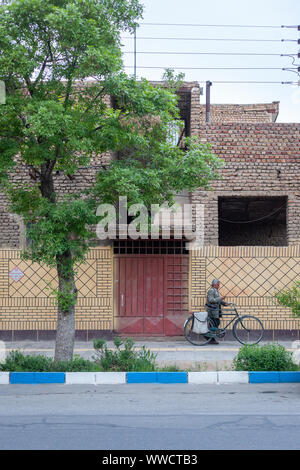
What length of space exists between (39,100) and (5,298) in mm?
6182

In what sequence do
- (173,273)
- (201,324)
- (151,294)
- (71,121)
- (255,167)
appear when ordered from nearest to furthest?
(71,121) < (201,324) < (151,294) < (173,273) < (255,167)

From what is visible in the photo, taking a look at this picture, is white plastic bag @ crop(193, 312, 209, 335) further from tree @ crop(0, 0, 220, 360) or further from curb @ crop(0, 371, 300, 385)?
tree @ crop(0, 0, 220, 360)

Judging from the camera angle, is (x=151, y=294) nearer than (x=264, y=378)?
No

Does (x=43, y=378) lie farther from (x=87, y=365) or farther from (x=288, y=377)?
(x=288, y=377)

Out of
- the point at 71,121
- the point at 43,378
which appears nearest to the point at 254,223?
the point at 71,121

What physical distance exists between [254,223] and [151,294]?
6.88 meters

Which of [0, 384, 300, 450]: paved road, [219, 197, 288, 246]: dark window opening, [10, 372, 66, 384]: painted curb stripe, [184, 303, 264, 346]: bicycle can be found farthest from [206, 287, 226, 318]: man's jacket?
[10, 372, 66, 384]: painted curb stripe

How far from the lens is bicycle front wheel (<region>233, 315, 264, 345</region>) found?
40.4ft

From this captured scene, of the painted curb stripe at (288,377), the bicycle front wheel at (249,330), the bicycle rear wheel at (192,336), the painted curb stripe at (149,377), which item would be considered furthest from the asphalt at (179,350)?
the painted curb stripe at (288,377)

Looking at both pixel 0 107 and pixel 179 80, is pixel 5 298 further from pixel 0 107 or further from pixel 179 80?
pixel 179 80

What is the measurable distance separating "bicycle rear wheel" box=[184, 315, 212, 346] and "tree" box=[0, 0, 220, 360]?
411 centimetres

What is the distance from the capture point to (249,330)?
1235cm

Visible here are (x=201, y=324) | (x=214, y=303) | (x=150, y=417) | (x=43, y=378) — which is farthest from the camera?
(x=214, y=303)

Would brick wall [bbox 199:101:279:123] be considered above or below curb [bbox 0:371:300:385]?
above
